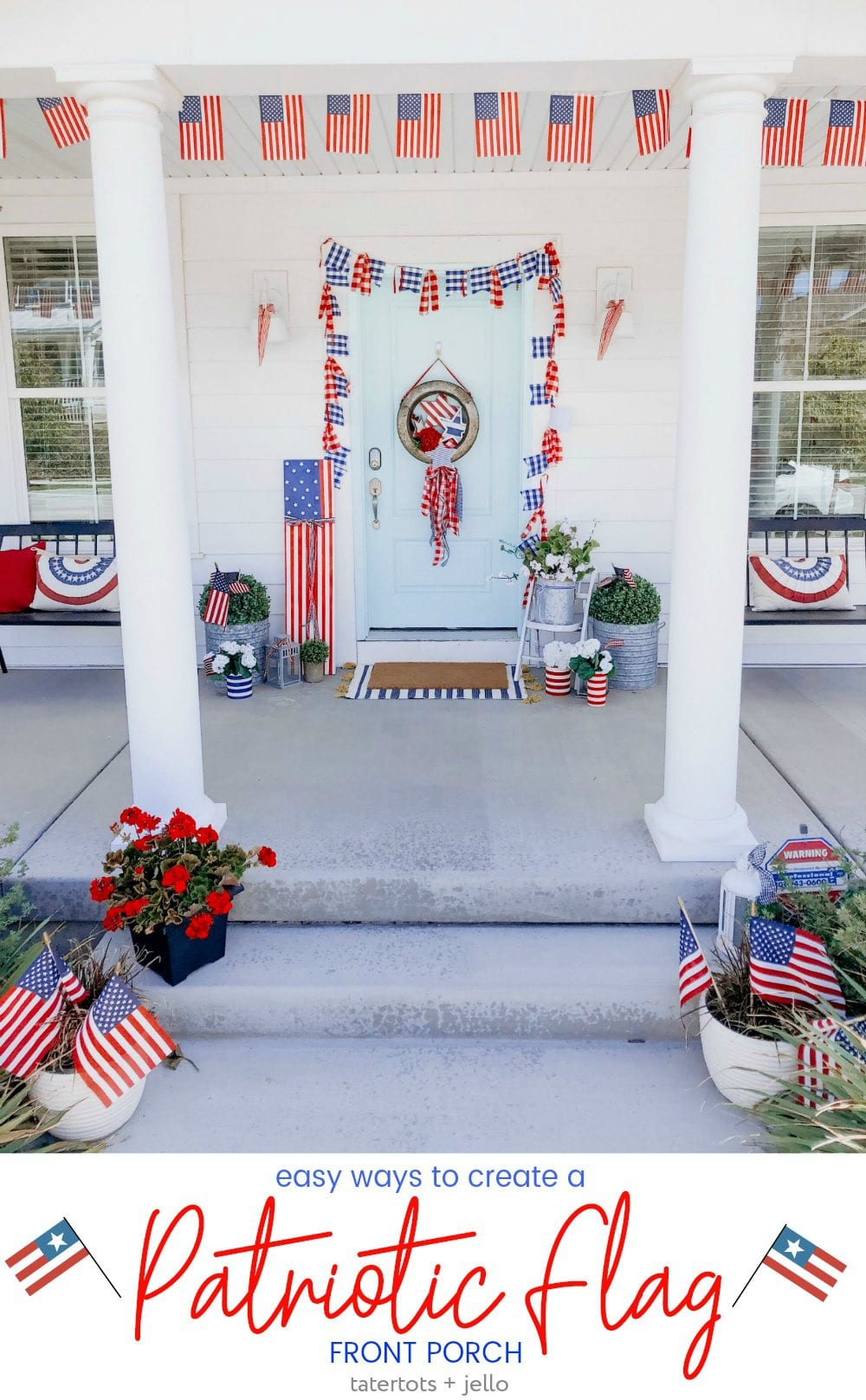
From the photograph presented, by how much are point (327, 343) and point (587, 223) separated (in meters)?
1.52

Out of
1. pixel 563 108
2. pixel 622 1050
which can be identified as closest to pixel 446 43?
pixel 563 108

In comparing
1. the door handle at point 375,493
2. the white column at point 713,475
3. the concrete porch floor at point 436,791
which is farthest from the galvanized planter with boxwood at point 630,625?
the white column at point 713,475

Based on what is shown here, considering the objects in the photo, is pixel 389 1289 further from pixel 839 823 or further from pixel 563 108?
pixel 563 108

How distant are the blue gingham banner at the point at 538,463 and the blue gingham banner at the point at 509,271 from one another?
3.01 ft

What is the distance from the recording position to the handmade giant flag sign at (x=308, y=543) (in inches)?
250

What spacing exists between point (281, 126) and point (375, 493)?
9.09 feet

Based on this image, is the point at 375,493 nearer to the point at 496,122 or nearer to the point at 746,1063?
the point at 496,122

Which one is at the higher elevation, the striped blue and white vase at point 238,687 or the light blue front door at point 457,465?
the light blue front door at point 457,465

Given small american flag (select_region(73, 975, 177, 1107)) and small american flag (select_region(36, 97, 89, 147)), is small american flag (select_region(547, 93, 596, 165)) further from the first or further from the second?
small american flag (select_region(73, 975, 177, 1107))

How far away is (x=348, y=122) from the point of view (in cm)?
387

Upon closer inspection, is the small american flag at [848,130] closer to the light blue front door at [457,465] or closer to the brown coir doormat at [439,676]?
the light blue front door at [457,465]

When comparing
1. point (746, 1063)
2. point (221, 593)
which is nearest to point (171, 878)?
point (746, 1063)

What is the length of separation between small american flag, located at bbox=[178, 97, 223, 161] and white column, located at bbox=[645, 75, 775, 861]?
60.5 inches

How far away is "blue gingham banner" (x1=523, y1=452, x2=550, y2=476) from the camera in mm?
6348
